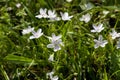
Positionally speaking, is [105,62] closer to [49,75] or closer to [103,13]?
[49,75]

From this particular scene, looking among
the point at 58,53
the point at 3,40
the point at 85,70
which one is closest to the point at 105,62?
the point at 85,70

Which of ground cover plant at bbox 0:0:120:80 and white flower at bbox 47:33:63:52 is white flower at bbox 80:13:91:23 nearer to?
ground cover plant at bbox 0:0:120:80

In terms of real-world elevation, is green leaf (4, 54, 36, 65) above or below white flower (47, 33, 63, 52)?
below

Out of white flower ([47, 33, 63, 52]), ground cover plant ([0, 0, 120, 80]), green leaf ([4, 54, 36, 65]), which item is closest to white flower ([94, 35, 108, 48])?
ground cover plant ([0, 0, 120, 80])

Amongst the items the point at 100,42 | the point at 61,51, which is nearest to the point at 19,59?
the point at 61,51

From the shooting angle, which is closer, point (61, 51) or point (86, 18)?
point (61, 51)

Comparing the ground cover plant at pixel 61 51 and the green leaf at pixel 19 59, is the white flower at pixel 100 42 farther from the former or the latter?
the green leaf at pixel 19 59

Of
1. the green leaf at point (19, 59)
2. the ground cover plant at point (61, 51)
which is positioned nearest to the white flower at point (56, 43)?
the ground cover plant at point (61, 51)

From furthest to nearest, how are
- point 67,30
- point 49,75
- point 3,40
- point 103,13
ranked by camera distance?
point 103,13 < point 3,40 < point 67,30 < point 49,75

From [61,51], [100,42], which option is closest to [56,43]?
[61,51]

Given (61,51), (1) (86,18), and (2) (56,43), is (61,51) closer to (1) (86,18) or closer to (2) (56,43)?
(2) (56,43)

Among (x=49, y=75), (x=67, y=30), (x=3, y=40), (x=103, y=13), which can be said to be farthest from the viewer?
(x=103, y=13)
